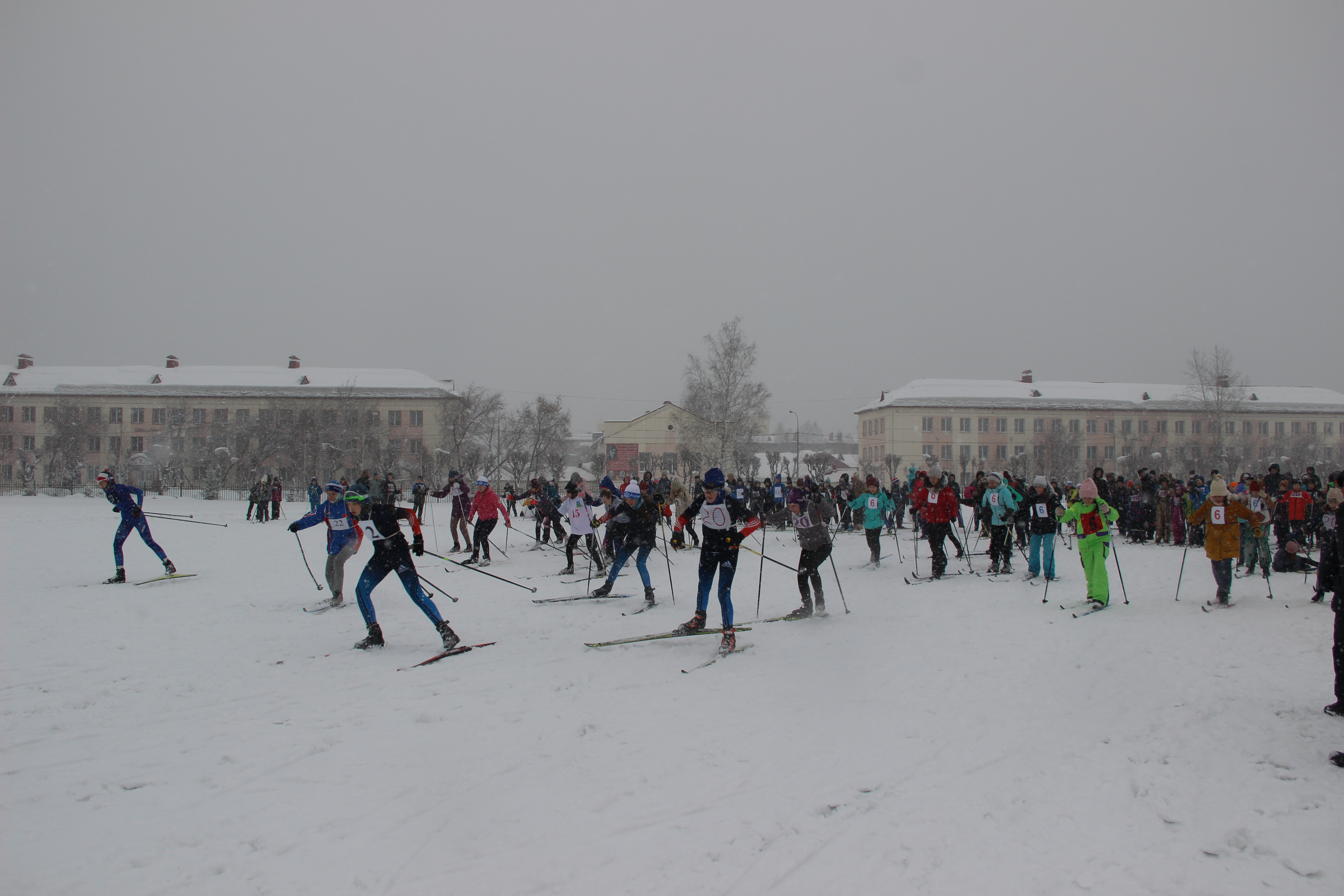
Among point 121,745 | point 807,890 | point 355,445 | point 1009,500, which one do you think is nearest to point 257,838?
point 121,745

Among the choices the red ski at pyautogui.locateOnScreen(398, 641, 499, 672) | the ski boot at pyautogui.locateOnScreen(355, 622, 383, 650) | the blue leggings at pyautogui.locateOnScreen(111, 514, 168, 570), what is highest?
the blue leggings at pyautogui.locateOnScreen(111, 514, 168, 570)

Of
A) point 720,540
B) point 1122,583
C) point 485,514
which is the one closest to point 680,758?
point 720,540

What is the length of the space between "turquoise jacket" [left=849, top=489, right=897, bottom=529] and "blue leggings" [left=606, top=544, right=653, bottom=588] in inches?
214

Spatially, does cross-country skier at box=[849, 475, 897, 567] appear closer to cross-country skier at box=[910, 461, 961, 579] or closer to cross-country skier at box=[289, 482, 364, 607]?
cross-country skier at box=[910, 461, 961, 579]

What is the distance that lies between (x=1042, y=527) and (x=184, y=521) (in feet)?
77.6

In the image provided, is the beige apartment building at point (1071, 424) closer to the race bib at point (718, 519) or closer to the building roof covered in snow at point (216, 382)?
the building roof covered in snow at point (216, 382)

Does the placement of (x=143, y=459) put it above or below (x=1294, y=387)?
below

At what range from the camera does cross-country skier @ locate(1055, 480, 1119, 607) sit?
343 inches

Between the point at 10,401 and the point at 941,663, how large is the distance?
77.6 meters

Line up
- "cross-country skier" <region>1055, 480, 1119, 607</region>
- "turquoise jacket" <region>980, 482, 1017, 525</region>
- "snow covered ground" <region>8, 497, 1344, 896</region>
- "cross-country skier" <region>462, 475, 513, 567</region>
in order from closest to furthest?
"snow covered ground" <region>8, 497, 1344, 896</region>
"cross-country skier" <region>1055, 480, 1119, 607</region>
"turquoise jacket" <region>980, 482, 1017, 525</region>
"cross-country skier" <region>462, 475, 513, 567</region>

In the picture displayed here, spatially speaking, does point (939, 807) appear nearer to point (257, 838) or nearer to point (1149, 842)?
point (1149, 842)

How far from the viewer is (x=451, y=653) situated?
716 cm

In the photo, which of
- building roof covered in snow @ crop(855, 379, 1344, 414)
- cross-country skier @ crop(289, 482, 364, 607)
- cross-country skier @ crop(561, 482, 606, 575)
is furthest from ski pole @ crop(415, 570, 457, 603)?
building roof covered in snow @ crop(855, 379, 1344, 414)

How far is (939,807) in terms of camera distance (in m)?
4.01
